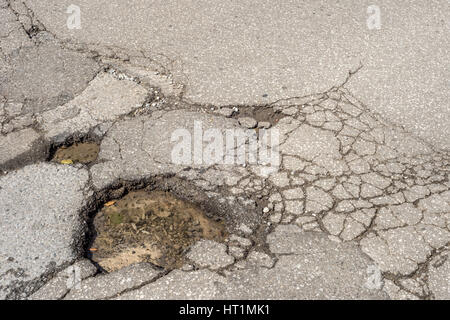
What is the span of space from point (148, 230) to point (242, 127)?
1.25m

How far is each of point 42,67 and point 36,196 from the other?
1694 millimetres

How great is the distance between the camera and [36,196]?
3449mm

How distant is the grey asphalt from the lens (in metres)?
4.36

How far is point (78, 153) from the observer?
3816mm

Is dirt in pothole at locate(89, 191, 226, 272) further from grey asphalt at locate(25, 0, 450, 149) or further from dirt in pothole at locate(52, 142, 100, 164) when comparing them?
grey asphalt at locate(25, 0, 450, 149)

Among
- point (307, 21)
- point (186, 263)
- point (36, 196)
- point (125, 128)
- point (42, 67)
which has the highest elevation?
point (307, 21)

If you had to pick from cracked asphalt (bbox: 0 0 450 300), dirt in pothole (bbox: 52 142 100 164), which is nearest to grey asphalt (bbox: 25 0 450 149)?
cracked asphalt (bbox: 0 0 450 300)

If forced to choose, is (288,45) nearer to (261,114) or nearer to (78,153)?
(261,114)

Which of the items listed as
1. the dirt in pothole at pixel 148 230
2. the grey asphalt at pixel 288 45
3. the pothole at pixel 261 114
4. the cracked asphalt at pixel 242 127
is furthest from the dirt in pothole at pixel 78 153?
the pothole at pixel 261 114

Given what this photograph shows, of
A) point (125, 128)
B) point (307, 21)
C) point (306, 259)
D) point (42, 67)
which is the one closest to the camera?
point (306, 259)

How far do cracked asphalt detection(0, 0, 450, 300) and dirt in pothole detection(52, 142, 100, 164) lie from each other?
0.07 m

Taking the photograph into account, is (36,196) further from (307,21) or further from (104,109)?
(307,21)

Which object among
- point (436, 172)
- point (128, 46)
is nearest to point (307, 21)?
point (128, 46)

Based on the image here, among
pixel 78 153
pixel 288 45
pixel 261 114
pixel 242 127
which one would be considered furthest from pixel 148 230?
pixel 288 45
